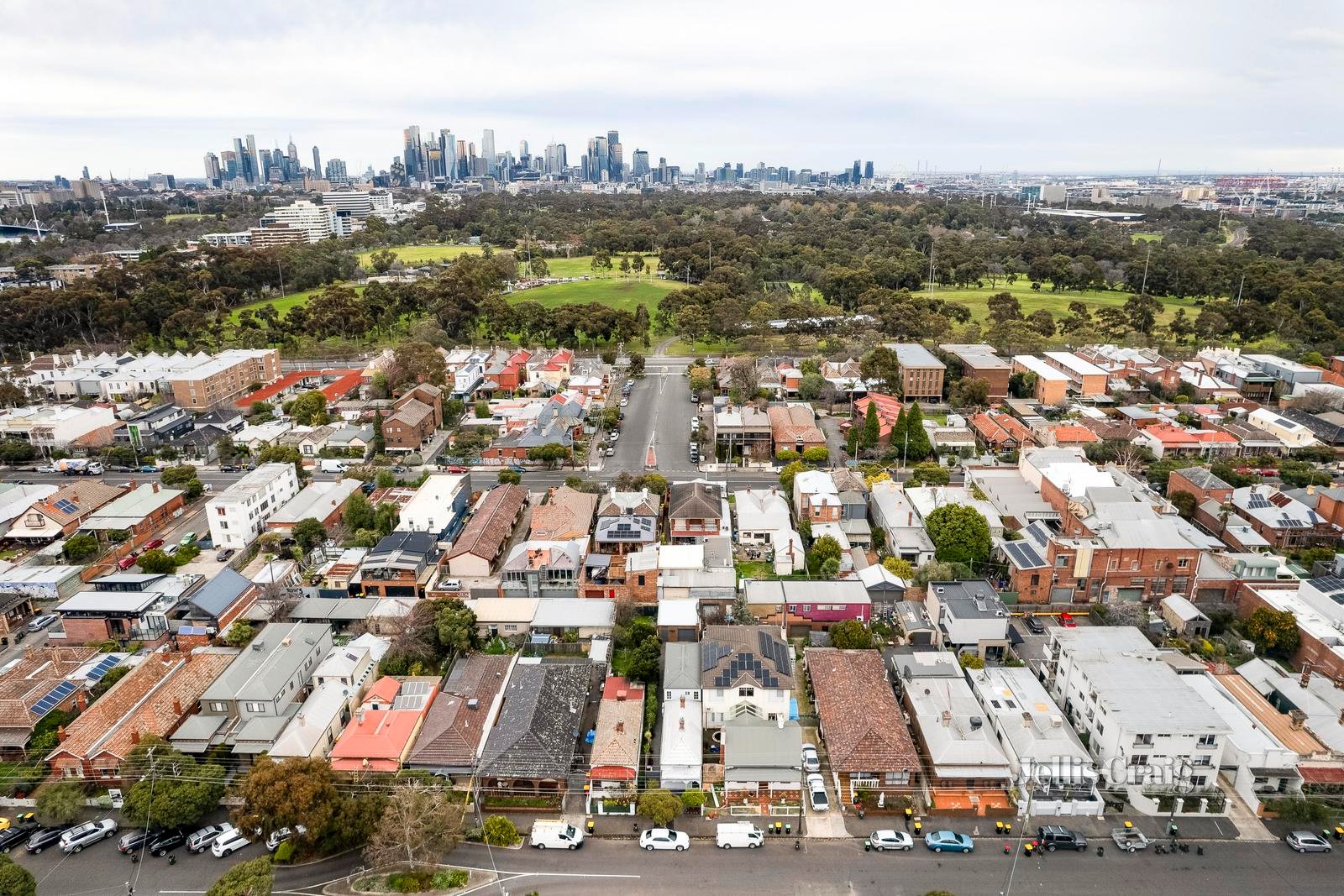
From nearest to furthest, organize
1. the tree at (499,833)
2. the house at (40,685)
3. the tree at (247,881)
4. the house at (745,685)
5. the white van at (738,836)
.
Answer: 1. the tree at (247,881)
2. the tree at (499,833)
3. the white van at (738,836)
4. the house at (40,685)
5. the house at (745,685)

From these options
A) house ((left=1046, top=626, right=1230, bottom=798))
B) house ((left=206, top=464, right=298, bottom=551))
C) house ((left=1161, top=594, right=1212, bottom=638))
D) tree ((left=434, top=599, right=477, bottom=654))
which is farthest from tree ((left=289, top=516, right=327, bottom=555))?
house ((left=1161, top=594, right=1212, bottom=638))

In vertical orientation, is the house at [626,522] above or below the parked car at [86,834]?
above

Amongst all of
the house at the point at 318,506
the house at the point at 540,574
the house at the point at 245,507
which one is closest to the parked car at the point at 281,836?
the house at the point at 540,574

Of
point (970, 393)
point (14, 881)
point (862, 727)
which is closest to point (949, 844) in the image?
point (862, 727)

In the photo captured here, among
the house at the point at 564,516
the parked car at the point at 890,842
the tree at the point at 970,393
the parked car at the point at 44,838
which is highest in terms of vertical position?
→ the tree at the point at 970,393

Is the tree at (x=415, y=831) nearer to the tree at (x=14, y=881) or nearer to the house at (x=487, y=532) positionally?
the tree at (x=14, y=881)

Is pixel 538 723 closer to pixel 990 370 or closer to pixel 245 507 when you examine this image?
pixel 245 507

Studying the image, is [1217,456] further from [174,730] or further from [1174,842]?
[174,730]
